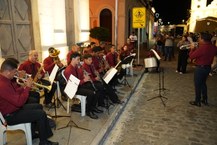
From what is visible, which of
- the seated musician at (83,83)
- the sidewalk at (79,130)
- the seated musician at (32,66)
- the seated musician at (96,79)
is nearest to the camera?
the sidewalk at (79,130)

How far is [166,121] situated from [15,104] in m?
4.06

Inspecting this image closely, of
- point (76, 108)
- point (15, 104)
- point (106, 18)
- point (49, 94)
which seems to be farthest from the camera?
point (106, 18)

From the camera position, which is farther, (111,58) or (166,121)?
(111,58)

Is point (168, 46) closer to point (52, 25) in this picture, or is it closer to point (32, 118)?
point (52, 25)

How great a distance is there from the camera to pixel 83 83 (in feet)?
19.6

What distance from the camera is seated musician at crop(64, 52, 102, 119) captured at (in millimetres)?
5602

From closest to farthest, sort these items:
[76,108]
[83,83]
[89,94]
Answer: [89,94], [83,83], [76,108]

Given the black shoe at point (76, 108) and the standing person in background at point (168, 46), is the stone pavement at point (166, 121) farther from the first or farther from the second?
the standing person in background at point (168, 46)

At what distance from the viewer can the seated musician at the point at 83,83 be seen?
5.60 m

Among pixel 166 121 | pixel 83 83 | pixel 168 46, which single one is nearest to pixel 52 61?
pixel 83 83

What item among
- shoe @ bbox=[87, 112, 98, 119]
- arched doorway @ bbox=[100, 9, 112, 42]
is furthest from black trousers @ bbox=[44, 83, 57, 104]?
arched doorway @ bbox=[100, 9, 112, 42]

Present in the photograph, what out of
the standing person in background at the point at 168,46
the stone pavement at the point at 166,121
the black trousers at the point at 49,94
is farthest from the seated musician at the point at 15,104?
the standing person in background at the point at 168,46

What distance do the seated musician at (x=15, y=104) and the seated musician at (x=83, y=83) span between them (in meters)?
1.61

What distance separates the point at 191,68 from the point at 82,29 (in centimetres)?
775
